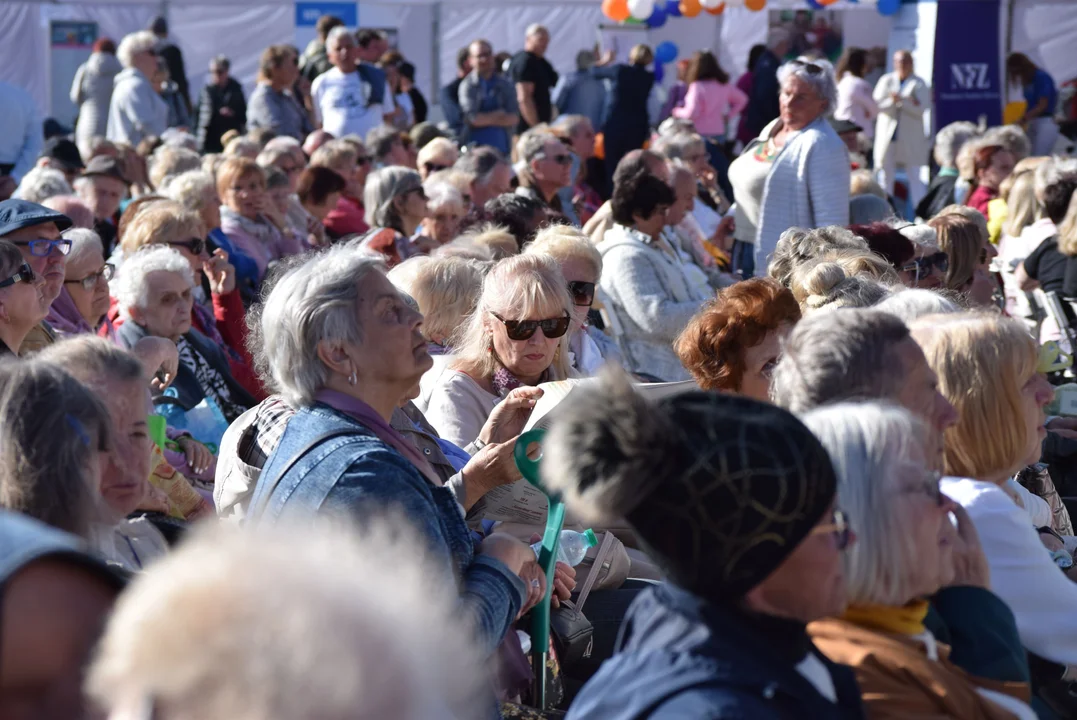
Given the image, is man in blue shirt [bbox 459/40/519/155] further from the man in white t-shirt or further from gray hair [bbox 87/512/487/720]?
gray hair [bbox 87/512/487/720]

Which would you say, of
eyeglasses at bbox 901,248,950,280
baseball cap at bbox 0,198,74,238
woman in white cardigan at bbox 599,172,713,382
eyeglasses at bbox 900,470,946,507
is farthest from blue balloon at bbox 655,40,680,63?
eyeglasses at bbox 900,470,946,507

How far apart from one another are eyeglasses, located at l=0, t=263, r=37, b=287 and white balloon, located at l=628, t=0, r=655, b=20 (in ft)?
39.4

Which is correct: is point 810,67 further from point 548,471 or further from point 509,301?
point 548,471

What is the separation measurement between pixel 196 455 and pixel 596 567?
1745mm

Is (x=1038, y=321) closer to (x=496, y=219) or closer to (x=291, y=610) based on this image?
(x=496, y=219)

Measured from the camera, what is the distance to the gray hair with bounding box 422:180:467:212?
25.9 ft

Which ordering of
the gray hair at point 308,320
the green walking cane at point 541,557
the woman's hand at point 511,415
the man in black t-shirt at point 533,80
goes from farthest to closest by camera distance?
1. the man in black t-shirt at point 533,80
2. the woman's hand at point 511,415
3. the green walking cane at point 541,557
4. the gray hair at point 308,320

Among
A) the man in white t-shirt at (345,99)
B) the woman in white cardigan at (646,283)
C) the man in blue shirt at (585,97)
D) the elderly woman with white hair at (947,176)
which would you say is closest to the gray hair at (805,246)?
the woman in white cardigan at (646,283)

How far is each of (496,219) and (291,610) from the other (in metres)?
5.99

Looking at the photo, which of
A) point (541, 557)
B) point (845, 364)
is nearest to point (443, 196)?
point (541, 557)

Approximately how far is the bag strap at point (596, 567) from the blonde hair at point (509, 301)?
73cm

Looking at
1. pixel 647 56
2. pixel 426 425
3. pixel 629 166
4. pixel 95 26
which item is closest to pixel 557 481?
pixel 426 425

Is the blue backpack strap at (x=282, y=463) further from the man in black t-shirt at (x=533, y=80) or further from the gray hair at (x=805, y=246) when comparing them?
the man in black t-shirt at (x=533, y=80)

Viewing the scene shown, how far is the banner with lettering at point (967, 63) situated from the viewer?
45.2 ft
